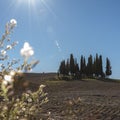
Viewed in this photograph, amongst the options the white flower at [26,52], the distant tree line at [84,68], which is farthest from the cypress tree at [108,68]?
the white flower at [26,52]

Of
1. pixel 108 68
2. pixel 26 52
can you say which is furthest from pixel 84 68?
pixel 26 52

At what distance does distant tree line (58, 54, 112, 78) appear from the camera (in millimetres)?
67625

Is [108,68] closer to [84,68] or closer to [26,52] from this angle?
[84,68]

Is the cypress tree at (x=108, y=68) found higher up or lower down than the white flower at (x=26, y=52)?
higher up

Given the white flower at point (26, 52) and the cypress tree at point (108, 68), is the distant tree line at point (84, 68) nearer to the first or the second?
the cypress tree at point (108, 68)

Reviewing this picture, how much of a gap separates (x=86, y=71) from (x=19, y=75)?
68780 millimetres

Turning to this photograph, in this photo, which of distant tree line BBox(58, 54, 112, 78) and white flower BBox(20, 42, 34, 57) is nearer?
white flower BBox(20, 42, 34, 57)

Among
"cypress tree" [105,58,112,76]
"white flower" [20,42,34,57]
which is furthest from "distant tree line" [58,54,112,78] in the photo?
"white flower" [20,42,34,57]

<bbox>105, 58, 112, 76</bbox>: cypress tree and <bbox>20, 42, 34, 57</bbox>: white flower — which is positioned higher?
<bbox>105, 58, 112, 76</bbox>: cypress tree

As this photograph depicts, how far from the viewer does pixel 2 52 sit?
452 cm

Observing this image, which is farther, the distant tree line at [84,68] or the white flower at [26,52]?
the distant tree line at [84,68]

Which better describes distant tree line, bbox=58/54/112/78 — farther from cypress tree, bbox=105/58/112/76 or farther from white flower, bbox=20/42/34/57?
white flower, bbox=20/42/34/57

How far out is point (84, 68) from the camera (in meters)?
70.8

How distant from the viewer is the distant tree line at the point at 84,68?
67.6 m
